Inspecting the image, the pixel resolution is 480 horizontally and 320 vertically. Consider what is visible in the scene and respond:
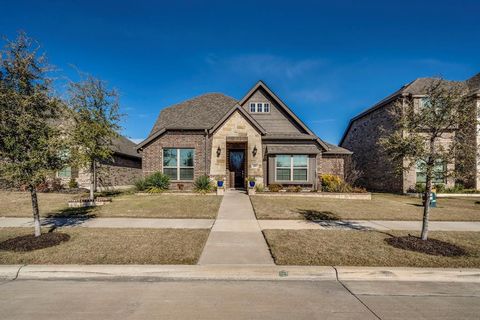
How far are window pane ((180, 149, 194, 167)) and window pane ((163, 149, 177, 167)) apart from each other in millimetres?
502

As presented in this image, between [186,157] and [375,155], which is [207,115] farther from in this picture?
[375,155]

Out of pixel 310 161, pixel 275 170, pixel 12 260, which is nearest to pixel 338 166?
pixel 310 161

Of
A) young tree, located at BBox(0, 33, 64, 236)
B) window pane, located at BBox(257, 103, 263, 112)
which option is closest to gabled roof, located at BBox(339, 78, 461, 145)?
window pane, located at BBox(257, 103, 263, 112)

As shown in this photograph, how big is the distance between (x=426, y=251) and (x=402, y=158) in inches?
92.3

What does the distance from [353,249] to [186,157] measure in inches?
532

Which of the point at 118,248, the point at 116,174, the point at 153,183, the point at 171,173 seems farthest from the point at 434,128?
the point at 116,174

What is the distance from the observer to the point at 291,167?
16891 millimetres

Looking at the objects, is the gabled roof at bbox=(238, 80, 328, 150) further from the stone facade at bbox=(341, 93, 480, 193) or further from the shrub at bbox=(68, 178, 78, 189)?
the shrub at bbox=(68, 178, 78, 189)

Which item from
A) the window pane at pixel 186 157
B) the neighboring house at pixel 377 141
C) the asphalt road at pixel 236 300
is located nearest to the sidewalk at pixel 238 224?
the asphalt road at pixel 236 300

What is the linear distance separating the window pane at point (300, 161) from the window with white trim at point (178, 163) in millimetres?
7178

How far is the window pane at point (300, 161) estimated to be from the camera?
16906mm

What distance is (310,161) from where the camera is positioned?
55.4 ft

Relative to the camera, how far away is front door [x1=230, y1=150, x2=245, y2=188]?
18.2 meters

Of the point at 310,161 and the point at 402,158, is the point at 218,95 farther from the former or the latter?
the point at 402,158
